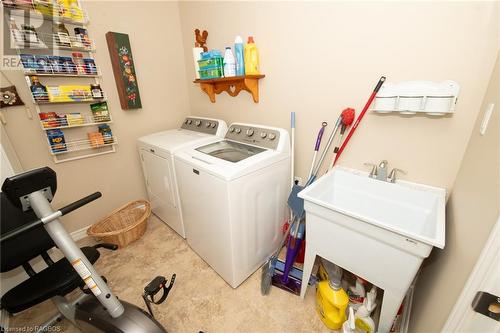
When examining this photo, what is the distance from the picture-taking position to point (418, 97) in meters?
1.10

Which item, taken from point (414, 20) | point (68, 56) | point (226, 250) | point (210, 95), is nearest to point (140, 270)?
point (226, 250)

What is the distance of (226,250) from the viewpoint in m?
1.49

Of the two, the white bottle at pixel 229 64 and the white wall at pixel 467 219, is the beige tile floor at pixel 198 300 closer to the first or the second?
the white wall at pixel 467 219

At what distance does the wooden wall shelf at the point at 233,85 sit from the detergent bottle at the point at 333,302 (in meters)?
1.55

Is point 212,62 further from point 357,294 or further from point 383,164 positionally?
point 357,294

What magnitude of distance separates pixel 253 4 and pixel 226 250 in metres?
1.96

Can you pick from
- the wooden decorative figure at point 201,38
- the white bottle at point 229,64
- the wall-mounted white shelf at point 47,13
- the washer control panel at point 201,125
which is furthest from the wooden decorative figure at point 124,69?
the white bottle at point 229,64

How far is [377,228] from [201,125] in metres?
1.94

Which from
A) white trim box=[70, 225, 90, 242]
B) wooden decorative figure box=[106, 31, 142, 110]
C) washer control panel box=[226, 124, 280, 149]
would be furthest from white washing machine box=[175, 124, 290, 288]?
white trim box=[70, 225, 90, 242]

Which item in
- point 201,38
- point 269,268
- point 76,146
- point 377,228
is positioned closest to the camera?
point 377,228

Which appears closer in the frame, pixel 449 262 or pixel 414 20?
pixel 449 262

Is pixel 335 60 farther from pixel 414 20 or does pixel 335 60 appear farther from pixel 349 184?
pixel 349 184

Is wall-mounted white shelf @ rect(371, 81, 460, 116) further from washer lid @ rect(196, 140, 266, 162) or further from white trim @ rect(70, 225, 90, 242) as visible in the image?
white trim @ rect(70, 225, 90, 242)

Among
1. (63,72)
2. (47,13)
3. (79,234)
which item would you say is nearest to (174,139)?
(63,72)
